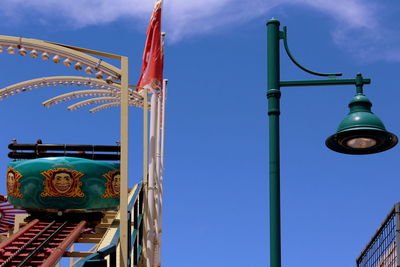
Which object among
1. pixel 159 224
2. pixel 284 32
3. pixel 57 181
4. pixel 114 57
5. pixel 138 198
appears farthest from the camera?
pixel 159 224

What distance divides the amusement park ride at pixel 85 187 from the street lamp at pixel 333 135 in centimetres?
494

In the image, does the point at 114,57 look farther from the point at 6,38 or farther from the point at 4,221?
the point at 4,221

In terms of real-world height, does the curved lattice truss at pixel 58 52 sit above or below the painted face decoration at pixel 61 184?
above

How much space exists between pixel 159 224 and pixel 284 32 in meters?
17.9

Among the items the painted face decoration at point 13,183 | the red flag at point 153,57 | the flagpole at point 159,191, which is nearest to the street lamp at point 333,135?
the painted face decoration at point 13,183

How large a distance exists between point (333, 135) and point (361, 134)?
345mm

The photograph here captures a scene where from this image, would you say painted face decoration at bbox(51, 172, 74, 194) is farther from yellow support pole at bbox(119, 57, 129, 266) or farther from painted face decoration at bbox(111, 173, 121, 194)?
yellow support pole at bbox(119, 57, 129, 266)

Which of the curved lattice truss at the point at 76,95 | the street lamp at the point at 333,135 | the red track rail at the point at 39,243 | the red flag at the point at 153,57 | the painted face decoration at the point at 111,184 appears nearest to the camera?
the street lamp at the point at 333,135

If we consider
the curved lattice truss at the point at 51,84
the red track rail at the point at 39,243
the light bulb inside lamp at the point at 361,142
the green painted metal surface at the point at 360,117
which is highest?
the curved lattice truss at the point at 51,84

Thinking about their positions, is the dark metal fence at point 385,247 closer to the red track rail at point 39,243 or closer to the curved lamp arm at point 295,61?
the curved lamp arm at point 295,61

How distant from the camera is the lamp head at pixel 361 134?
8.01 m

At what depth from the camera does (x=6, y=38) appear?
12242mm

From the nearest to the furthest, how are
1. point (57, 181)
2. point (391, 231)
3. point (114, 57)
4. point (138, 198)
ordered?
point (391, 231)
point (114, 57)
point (57, 181)
point (138, 198)

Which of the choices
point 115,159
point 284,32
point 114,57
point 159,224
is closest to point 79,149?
point 115,159
